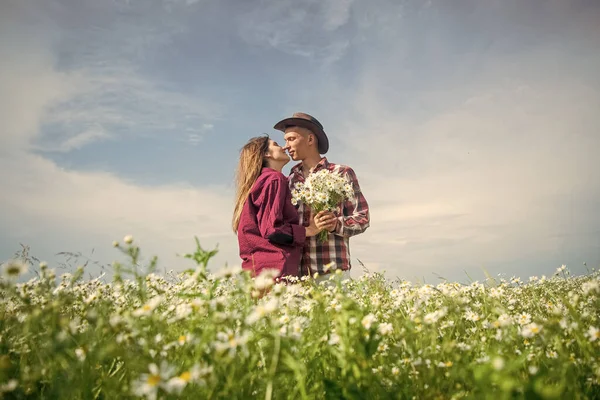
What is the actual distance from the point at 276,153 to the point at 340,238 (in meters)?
1.91

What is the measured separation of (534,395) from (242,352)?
122 centimetres

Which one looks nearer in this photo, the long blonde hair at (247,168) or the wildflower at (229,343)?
the wildflower at (229,343)

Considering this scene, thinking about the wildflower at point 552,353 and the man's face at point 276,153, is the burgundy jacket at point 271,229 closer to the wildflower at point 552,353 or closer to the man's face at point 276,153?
the man's face at point 276,153

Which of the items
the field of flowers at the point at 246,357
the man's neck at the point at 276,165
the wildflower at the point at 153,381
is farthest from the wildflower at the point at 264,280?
the man's neck at the point at 276,165

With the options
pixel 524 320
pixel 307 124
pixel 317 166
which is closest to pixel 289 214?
pixel 317 166

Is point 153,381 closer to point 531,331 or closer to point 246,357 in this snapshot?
point 246,357

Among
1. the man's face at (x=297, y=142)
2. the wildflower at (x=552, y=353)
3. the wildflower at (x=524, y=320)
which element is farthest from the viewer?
the man's face at (x=297, y=142)

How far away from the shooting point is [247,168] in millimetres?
7004

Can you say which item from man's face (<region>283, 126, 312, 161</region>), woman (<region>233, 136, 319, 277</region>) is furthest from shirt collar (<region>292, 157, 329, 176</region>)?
woman (<region>233, 136, 319, 277</region>)

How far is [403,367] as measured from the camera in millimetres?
2184

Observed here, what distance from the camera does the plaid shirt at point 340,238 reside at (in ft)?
22.6

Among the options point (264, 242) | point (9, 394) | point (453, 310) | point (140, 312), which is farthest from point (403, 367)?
point (264, 242)

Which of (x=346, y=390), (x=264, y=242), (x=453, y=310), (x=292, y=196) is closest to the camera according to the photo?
(x=346, y=390)

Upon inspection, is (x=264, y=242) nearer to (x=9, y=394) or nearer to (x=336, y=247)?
(x=336, y=247)
